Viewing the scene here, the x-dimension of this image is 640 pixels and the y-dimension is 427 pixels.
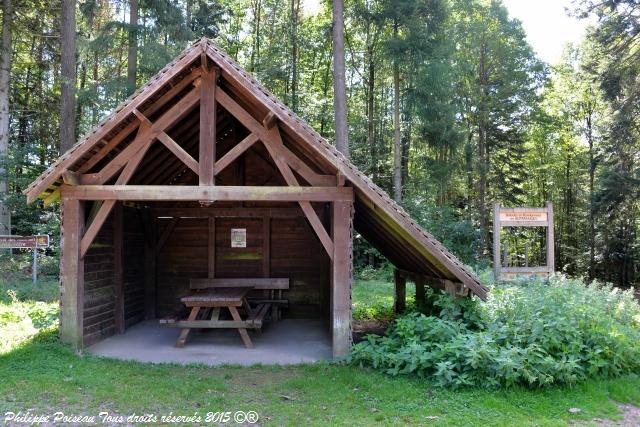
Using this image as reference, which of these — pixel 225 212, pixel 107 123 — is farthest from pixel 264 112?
pixel 225 212

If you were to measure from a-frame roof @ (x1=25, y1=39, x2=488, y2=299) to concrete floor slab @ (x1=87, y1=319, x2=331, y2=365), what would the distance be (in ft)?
7.03

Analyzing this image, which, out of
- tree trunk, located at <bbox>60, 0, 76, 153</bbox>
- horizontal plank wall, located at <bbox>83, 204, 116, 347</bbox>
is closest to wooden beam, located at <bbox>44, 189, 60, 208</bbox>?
horizontal plank wall, located at <bbox>83, 204, 116, 347</bbox>

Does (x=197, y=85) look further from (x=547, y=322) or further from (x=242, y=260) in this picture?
(x=547, y=322)

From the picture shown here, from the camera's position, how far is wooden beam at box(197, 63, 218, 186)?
21.3ft

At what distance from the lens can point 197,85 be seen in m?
6.64

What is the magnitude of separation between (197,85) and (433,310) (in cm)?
497

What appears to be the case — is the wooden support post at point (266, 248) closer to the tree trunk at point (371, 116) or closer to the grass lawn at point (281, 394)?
the grass lawn at point (281, 394)

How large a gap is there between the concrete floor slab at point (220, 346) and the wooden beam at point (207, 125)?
2.54 metres

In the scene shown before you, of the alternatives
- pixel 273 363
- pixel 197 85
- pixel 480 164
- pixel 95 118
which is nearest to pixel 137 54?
pixel 95 118

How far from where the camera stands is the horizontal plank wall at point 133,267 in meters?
8.81

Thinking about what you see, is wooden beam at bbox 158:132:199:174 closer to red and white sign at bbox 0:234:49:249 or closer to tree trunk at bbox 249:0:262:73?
red and white sign at bbox 0:234:49:249

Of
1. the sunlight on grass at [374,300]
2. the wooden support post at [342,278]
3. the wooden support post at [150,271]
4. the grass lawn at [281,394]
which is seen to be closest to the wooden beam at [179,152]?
the wooden support post at [342,278]

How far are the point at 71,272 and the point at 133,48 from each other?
1001 cm

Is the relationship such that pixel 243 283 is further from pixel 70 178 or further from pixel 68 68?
pixel 68 68
